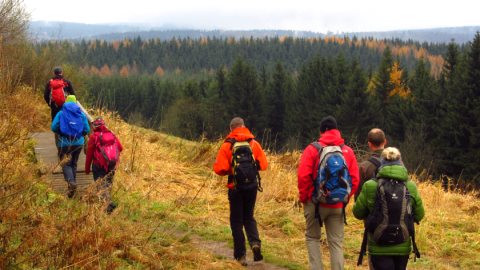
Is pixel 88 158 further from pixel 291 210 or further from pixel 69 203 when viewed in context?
pixel 291 210

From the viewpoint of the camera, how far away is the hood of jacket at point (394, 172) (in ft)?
14.8

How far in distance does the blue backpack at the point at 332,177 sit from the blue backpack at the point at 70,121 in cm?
399

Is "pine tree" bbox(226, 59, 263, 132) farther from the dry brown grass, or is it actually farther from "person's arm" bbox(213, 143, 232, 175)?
the dry brown grass

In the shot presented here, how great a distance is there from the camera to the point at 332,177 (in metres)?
5.00

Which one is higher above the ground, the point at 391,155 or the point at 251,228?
the point at 391,155

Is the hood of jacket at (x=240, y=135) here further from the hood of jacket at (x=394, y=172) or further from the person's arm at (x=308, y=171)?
the hood of jacket at (x=394, y=172)

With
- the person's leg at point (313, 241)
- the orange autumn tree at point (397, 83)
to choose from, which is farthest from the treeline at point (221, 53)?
the person's leg at point (313, 241)

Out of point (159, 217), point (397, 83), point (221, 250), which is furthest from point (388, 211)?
point (397, 83)

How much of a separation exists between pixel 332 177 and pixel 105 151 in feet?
10.3

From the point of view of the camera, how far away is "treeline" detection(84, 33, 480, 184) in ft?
111

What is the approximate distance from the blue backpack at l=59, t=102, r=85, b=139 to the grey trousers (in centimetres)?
377

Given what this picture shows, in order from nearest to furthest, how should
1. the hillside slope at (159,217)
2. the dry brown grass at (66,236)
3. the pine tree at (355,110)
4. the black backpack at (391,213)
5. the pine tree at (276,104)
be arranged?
1. the dry brown grass at (66,236)
2. the hillside slope at (159,217)
3. the black backpack at (391,213)
4. the pine tree at (355,110)
5. the pine tree at (276,104)

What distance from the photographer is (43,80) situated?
15.9m

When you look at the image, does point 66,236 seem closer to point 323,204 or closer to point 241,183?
point 241,183
